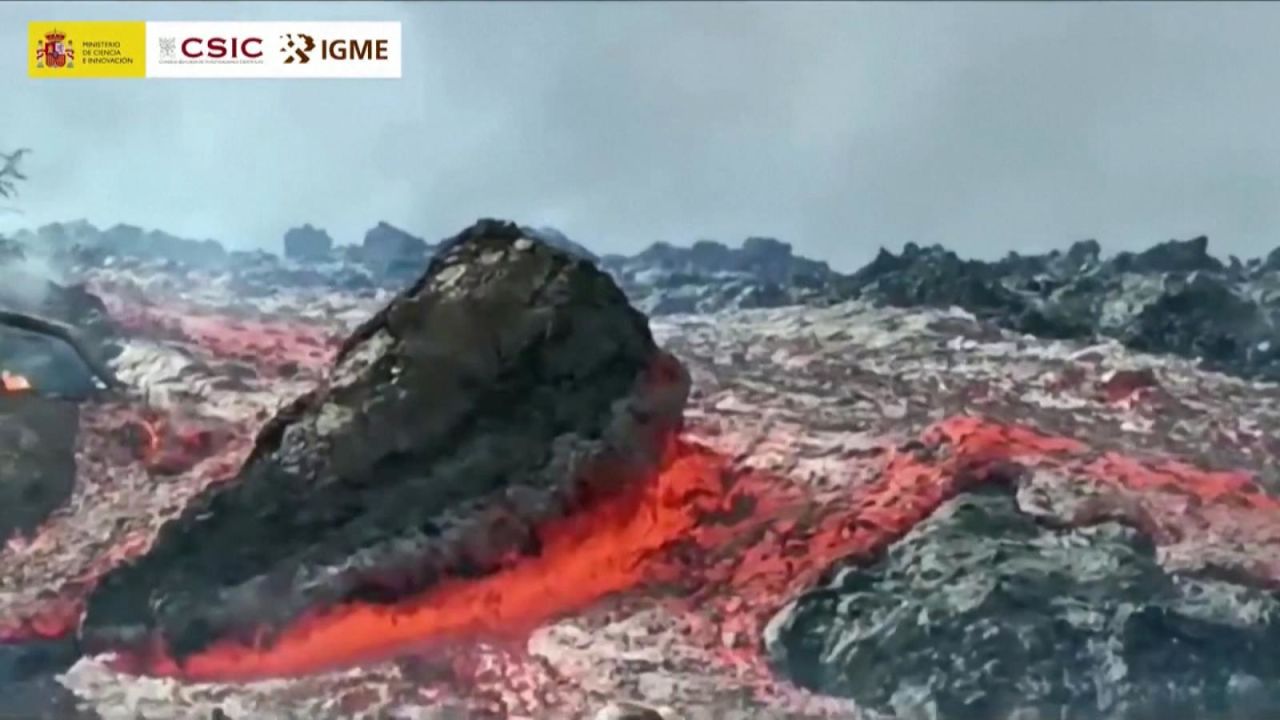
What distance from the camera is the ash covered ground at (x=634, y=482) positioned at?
5184 millimetres

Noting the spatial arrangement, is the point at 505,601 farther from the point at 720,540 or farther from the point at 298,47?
the point at 298,47

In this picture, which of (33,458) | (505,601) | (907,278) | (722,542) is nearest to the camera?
(505,601)

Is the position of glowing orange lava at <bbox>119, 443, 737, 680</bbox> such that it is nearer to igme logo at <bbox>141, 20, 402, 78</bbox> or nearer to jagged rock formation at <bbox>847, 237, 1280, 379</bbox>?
jagged rock formation at <bbox>847, 237, 1280, 379</bbox>

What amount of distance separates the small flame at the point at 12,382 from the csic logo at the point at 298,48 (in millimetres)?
1534

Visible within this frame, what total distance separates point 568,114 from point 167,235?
157 cm

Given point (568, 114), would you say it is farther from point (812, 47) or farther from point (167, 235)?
point (167, 235)

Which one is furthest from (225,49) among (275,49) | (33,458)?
(33,458)

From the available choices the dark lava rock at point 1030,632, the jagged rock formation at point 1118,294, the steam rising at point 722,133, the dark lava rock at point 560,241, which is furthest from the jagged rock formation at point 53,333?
the jagged rock formation at point 1118,294

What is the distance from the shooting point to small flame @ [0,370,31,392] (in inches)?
221

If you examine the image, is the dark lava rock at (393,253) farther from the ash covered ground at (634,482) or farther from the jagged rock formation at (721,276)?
the jagged rock formation at (721,276)

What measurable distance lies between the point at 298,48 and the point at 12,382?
1637 millimetres

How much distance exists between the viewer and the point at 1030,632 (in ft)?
17.0

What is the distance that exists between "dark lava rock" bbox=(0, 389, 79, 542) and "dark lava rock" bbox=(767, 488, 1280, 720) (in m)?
2.55

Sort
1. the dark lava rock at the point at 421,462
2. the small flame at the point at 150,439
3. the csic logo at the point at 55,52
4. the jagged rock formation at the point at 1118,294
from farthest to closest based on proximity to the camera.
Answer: the csic logo at the point at 55,52
the jagged rock formation at the point at 1118,294
the small flame at the point at 150,439
the dark lava rock at the point at 421,462
